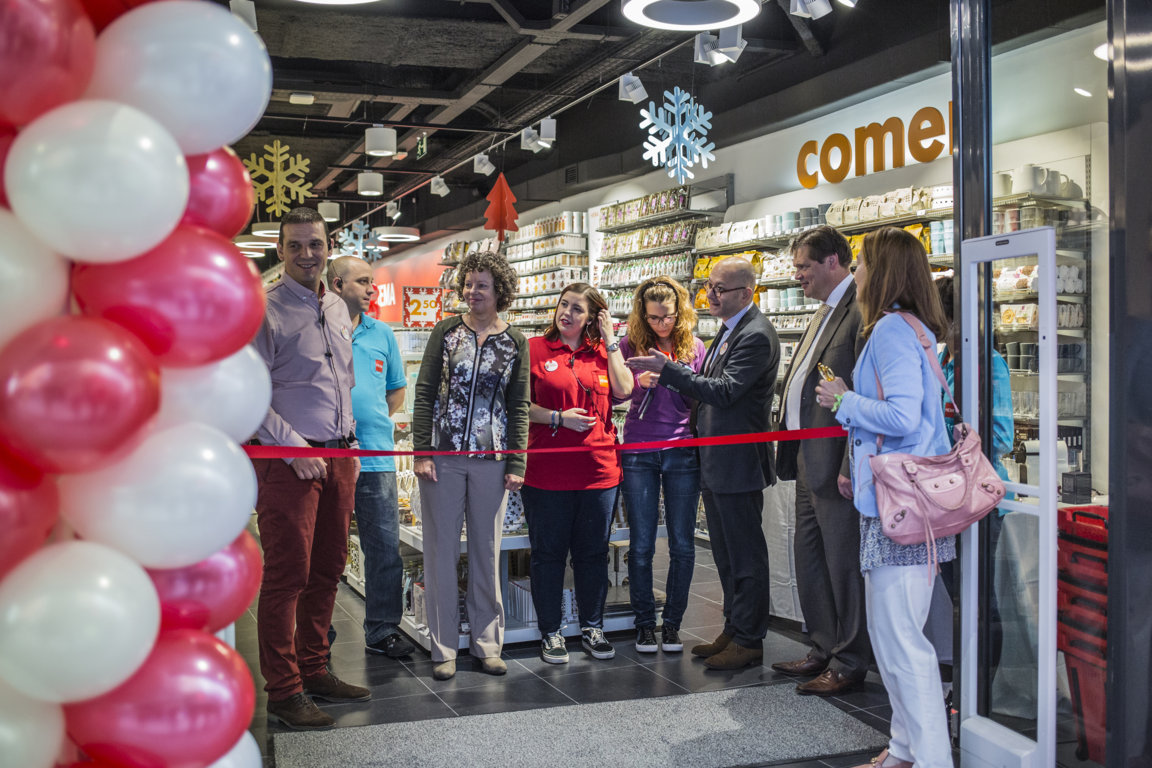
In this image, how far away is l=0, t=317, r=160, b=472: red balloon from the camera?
4.14ft

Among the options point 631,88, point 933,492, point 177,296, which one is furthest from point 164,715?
point 631,88

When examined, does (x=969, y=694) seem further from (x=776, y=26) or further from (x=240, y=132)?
(x=776, y=26)

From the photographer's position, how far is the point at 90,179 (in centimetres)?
131

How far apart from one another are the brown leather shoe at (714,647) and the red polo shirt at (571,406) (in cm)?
84

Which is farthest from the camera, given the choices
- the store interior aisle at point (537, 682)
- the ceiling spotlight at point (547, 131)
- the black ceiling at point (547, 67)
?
the ceiling spotlight at point (547, 131)

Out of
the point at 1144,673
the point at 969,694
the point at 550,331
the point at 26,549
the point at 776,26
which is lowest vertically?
the point at 969,694

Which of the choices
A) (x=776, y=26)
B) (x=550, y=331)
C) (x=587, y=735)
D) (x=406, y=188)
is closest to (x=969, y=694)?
(x=587, y=735)

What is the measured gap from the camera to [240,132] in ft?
5.14

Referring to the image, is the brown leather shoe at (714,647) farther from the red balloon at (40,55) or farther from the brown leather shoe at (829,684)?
the red balloon at (40,55)

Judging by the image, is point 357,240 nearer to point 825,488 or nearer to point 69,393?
point 825,488

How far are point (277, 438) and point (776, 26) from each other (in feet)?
21.3

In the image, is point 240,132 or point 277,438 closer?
point 240,132

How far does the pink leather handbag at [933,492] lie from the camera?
2.75 m

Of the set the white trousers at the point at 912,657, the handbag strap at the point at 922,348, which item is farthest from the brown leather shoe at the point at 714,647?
the handbag strap at the point at 922,348
